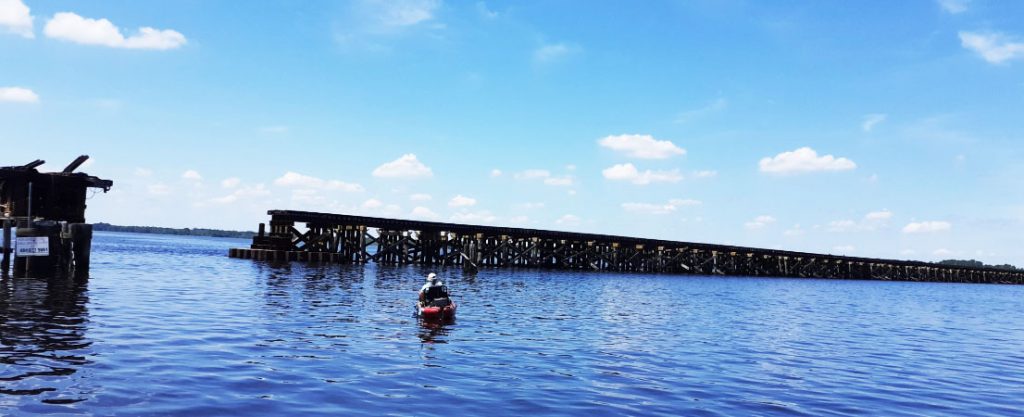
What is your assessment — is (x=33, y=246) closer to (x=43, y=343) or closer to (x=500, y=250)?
(x=43, y=343)

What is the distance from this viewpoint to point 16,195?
31703 mm

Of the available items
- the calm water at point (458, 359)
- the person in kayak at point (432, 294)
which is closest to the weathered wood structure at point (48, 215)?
the calm water at point (458, 359)

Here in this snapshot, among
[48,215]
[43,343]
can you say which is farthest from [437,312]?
[48,215]

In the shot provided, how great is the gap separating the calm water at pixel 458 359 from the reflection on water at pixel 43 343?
0.18 feet

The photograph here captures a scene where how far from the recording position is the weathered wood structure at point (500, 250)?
5794cm

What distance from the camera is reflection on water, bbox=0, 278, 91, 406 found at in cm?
1135

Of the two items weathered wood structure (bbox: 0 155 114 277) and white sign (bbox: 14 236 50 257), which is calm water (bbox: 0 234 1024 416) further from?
weathered wood structure (bbox: 0 155 114 277)

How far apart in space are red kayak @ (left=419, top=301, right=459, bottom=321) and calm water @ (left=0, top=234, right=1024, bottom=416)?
1.43 feet

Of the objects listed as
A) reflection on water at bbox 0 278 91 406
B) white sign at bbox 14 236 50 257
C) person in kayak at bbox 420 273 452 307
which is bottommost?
reflection on water at bbox 0 278 91 406

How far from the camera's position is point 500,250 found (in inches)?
2601

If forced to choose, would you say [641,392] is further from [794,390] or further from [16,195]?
[16,195]

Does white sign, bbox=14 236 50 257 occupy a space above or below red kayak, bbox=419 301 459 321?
above

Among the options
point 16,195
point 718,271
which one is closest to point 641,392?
point 16,195

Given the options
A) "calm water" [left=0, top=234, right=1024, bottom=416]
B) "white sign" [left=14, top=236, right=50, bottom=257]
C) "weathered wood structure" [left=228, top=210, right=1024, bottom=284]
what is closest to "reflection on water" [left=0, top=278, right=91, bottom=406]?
"calm water" [left=0, top=234, right=1024, bottom=416]
